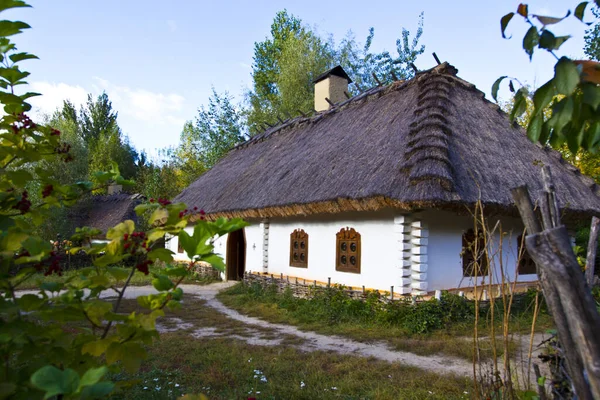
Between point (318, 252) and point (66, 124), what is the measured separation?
85.3 ft

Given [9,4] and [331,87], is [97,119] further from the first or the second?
[9,4]

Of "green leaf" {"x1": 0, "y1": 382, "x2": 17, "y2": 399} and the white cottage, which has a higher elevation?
the white cottage

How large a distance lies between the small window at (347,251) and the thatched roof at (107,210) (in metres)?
15.4

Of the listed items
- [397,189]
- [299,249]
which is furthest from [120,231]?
[299,249]

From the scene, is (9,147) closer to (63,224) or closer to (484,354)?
(484,354)

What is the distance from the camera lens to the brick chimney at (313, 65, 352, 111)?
15852mm

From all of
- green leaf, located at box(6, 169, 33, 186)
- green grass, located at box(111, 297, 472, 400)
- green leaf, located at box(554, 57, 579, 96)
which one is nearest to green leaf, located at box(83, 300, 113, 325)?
green leaf, located at box(6, 169, 33, 186)

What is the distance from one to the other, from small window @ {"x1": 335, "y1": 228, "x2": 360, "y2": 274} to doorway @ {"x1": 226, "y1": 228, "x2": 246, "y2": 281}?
5.68 meters

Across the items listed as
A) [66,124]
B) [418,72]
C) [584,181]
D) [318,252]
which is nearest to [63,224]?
[66,124]

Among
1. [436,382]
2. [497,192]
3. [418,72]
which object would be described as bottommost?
[436,382]

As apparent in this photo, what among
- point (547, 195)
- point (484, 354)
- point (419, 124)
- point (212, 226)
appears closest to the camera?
point (212, 226)

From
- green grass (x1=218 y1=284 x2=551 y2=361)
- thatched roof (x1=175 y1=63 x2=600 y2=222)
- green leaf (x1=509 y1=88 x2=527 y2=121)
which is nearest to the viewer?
green leaf (x1=509 y1=88 x2=527 y2=121)

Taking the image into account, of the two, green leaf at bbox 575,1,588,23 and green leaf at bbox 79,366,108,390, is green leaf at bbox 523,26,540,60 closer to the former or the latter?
green leaf at bbox 575,1,588,23

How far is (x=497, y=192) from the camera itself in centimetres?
812
